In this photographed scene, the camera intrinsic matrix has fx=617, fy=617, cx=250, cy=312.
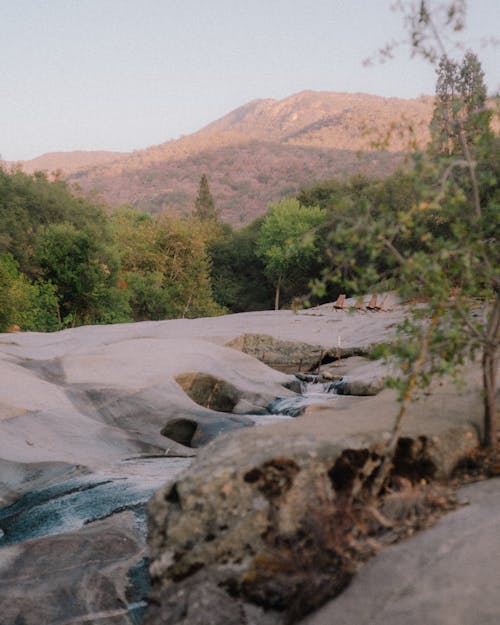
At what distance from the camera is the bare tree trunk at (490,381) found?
4895 mm

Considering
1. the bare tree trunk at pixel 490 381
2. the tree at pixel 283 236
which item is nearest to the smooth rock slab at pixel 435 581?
the bare tree trunk at pixel 490 381

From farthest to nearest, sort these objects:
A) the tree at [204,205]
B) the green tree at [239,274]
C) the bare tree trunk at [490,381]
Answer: the tree at [204,205] < the green tree at [239,274] < the bare tree trunk at [490,381]

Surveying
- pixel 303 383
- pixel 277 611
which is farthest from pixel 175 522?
pixel 303 383

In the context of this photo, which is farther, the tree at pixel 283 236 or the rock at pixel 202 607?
the tree at pixel 283 236

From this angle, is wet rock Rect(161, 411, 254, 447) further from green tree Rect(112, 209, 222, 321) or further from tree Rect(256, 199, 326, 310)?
tree Rect(256, 199, 326, 310)

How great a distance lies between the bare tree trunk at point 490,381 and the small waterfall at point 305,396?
29.2 feet

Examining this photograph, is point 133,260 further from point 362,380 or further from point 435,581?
point 435,581

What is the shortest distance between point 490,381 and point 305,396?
12106mm

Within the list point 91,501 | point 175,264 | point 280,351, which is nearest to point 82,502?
point 91,501

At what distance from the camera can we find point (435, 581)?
10.7 feet

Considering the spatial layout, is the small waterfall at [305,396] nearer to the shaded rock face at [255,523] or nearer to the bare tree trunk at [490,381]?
the bare tree trunk at [490,381]

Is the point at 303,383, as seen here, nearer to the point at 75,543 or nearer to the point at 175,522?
the point at 75,543

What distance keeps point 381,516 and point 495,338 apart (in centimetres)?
181

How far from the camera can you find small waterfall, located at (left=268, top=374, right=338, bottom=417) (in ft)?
49.3
